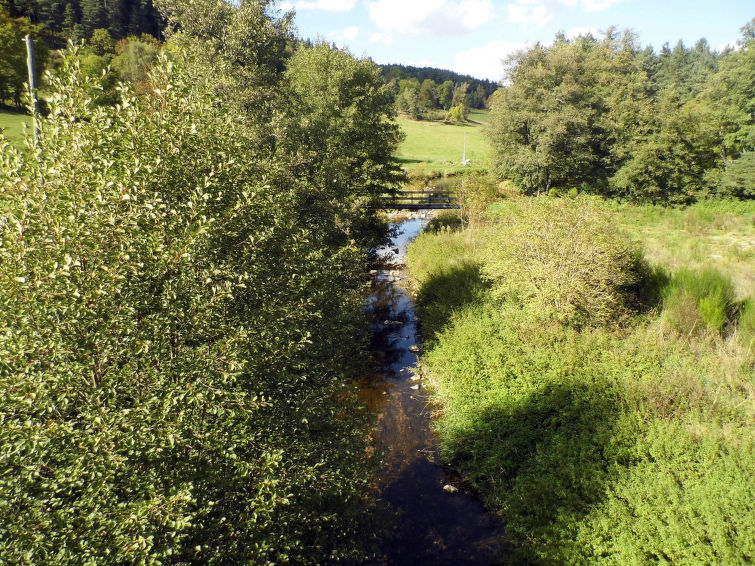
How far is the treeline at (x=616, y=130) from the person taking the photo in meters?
33.9

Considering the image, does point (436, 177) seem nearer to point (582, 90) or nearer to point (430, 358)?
point (582, 90)

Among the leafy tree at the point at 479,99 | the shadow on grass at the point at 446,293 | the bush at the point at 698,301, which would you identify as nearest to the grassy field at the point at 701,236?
the bush at the point at 698,301

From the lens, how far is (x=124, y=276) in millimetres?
5391

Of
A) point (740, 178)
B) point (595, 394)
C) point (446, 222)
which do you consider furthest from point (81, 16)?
point (740, 178)

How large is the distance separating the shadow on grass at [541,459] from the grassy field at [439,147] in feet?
135

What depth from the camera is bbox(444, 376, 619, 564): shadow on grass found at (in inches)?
358

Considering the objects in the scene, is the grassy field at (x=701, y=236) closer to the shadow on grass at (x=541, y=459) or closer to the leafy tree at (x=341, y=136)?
the shadow on grass at (x=541, y=459)

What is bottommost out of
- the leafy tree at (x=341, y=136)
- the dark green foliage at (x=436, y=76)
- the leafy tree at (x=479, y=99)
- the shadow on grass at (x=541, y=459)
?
the shadow on grass at (x=541, y=459)

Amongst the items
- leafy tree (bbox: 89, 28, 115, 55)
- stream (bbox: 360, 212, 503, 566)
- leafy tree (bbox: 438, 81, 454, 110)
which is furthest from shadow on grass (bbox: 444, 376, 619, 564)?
leafy tree (bbox: 438, 81, 454, 110)

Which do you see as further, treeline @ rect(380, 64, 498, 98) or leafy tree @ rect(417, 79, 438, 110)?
treeline @ rect(380, 64, 498, 98)

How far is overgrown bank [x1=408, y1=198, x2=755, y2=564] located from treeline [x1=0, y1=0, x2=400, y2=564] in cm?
491

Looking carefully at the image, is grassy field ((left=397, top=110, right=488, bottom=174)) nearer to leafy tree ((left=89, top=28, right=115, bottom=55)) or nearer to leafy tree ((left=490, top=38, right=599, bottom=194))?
leafy tree ((left=490, top=38, right=599, bottom=194))

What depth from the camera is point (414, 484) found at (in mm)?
11336

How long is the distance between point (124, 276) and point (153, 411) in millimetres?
1893
